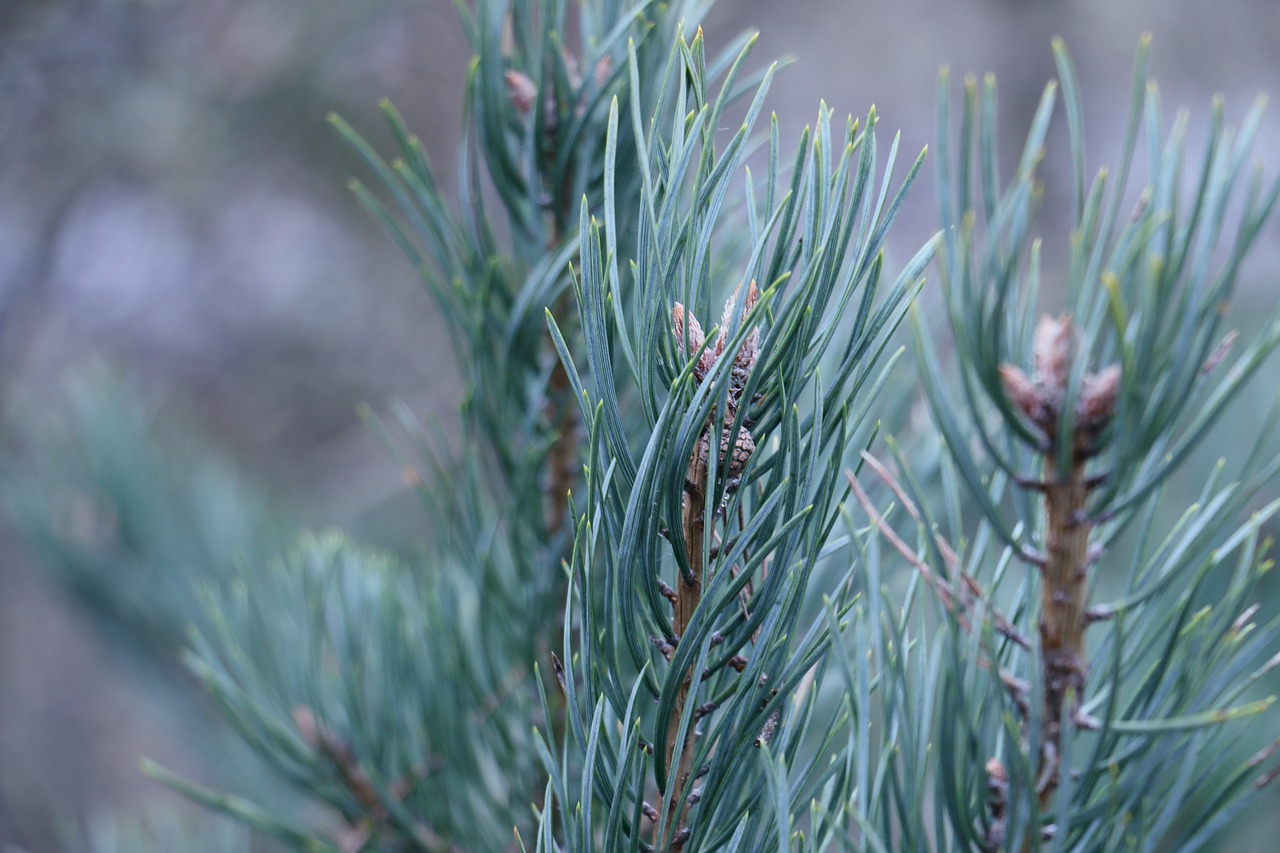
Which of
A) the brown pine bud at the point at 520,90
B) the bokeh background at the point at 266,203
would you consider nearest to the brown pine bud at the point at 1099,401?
the brown pine bud at the point at 520,90

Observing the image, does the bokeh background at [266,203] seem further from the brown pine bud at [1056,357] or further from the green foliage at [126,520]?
the brown pine bud at [1056,357]

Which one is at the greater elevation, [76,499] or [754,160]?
[76,499]

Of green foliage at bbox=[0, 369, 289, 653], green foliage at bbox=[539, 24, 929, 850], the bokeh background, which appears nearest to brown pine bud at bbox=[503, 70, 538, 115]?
green foliage at bbox=[539, 24, 929, 850]

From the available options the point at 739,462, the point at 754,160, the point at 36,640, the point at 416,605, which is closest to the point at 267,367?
the point at 36,640

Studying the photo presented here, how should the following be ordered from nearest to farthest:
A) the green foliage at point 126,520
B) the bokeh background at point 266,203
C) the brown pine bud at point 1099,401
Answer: the brown pine bud at point 1099,401 → the green foliage at point 126,520 → the bokeh background at point 266,203

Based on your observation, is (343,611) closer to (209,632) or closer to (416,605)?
(416,605)

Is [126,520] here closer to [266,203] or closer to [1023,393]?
[1023,393]

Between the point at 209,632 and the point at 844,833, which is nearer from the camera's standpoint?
the point at 844,833

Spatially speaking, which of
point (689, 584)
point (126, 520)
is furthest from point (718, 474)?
point (126, 520)

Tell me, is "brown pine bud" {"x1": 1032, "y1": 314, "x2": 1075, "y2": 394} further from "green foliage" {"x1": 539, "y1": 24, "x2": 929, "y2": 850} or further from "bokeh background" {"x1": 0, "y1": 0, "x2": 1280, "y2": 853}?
"bokeh background" {"x1": 0, "y1": 0, "x2": 1280, "y2": 853}
